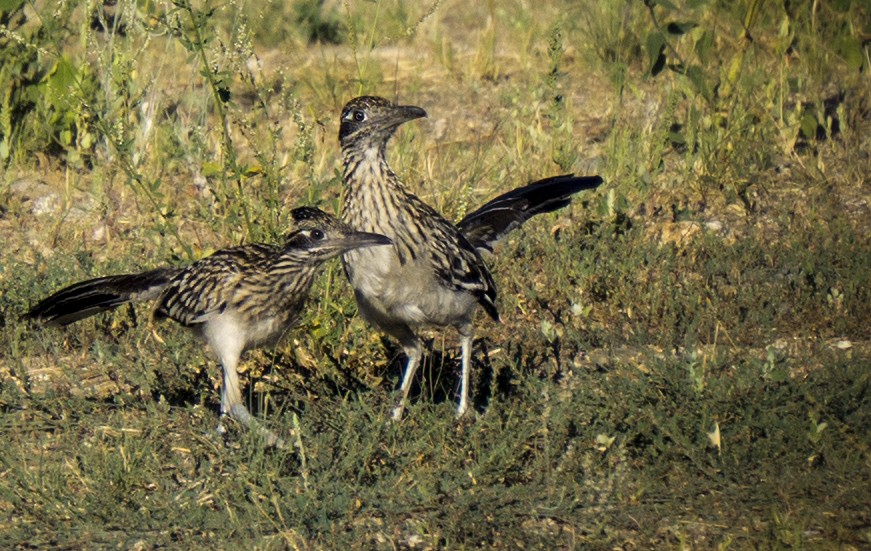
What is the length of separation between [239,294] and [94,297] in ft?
2.49

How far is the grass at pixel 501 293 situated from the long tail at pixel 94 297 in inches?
11.3

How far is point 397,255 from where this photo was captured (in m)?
5.93

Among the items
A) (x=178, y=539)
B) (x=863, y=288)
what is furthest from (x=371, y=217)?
(x=863, y=288)

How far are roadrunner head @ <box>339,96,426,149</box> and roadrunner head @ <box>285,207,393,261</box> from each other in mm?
388

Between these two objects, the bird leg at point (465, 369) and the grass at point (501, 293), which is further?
the bird leg at point (465, 369)

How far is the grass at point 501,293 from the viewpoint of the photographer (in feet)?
16.9

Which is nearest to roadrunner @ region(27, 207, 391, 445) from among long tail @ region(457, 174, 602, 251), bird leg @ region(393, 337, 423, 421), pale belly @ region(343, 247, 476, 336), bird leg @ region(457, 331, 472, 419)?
pale belly @ region(343, 247, 476, 336)

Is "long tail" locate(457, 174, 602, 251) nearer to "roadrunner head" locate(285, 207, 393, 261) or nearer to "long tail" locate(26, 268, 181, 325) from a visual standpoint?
"roadrunner head" locate(285, 207, 393, 261)

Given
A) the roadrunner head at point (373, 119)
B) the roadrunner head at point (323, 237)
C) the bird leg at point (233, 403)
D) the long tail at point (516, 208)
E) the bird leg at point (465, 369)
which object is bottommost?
the bird leg at point (465, 369)

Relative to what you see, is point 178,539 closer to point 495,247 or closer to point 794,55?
point 495,247

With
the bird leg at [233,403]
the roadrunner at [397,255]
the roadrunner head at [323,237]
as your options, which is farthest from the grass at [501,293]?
the roadrunner head at [323,237]

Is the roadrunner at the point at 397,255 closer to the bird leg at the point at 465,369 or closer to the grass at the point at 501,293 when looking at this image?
the bird leg at the point at 465,369

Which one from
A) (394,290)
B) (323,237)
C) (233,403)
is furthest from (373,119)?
(233,403)

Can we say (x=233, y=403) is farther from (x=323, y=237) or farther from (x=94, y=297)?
(x=94, y=297)
